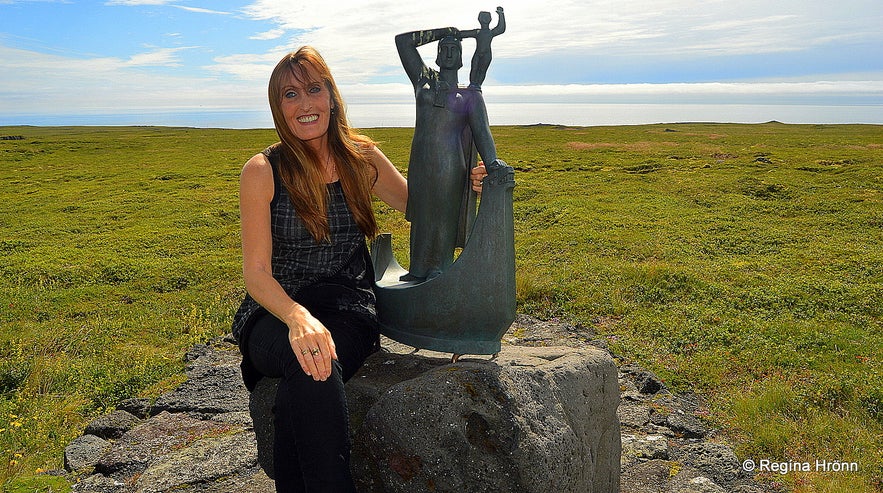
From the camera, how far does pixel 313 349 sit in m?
3.21

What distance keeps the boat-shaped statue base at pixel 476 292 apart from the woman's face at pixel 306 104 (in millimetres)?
1017

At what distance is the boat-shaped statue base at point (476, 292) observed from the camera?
4.06 metres

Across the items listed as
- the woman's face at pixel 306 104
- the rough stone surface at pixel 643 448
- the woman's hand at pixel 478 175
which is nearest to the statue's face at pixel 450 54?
the woman's hand at pixel 478 175

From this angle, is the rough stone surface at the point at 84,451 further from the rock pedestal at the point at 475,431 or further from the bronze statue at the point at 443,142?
the bronze statue at the point at 443,142

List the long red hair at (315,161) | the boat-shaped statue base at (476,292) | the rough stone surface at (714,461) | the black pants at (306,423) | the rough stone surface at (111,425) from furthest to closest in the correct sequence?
the rough stone surface at (111,425), the rough stone surface at (714,461), the boat-shaped statue base at (476,292), the long red hair at (315,161), the black pants at (306,423)

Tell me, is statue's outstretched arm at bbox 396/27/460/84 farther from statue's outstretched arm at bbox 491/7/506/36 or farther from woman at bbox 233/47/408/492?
woman at bbox 233/47/408/492

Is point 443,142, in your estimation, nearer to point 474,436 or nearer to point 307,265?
point 307,265

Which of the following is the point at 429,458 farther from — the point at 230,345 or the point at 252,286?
the point at 230,345

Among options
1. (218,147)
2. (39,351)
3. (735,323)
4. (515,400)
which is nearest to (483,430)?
(515,400)

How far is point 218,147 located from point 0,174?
16.0 m

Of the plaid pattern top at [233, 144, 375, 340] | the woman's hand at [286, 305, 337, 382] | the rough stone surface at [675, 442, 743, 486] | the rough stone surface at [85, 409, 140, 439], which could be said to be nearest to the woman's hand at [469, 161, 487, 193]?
the plaid pattern top at [233, 144, 375, 340]

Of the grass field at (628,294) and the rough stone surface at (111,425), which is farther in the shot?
the grass field at (628,294)

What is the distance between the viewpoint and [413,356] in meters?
4.52

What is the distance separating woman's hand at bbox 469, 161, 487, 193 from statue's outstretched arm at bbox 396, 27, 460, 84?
68 cm
